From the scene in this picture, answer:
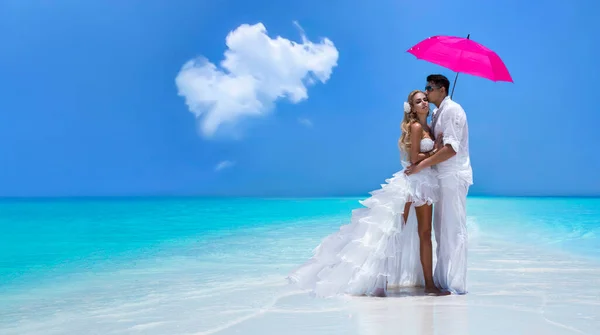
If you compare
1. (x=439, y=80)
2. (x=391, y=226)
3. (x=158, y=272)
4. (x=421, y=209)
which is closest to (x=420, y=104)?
(x=439, y=80)

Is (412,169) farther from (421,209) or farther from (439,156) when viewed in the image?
(421,209)

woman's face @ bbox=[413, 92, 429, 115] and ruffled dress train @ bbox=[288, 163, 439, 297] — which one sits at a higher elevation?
woman's face @ bbox=[413, 92, 429, 115]

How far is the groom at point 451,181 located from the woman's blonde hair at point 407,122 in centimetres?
17

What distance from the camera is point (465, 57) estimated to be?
479 centimetres

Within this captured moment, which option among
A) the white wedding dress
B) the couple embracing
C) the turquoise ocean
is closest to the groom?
the couple embracing

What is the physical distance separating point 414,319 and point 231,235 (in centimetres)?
841

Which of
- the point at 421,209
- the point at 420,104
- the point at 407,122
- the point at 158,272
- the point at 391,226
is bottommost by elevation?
the point at 158,272

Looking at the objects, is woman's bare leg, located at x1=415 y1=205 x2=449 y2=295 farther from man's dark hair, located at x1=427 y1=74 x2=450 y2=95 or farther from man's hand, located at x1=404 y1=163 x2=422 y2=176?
man's dark hair, located at x1=427 y1=74 x2=450 y2=95

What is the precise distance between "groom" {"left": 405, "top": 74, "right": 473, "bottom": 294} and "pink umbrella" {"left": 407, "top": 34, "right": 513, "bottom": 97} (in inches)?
6.0

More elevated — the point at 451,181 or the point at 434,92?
the point at 434,92

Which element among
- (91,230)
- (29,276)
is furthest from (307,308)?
(91,230)

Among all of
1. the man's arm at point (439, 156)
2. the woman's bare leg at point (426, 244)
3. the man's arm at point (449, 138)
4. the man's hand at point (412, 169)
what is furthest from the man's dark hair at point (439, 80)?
the woman's bare leg at point (426, 244)

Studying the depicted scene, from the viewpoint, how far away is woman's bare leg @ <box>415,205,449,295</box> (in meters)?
4.70

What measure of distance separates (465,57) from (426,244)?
155 centimetres
